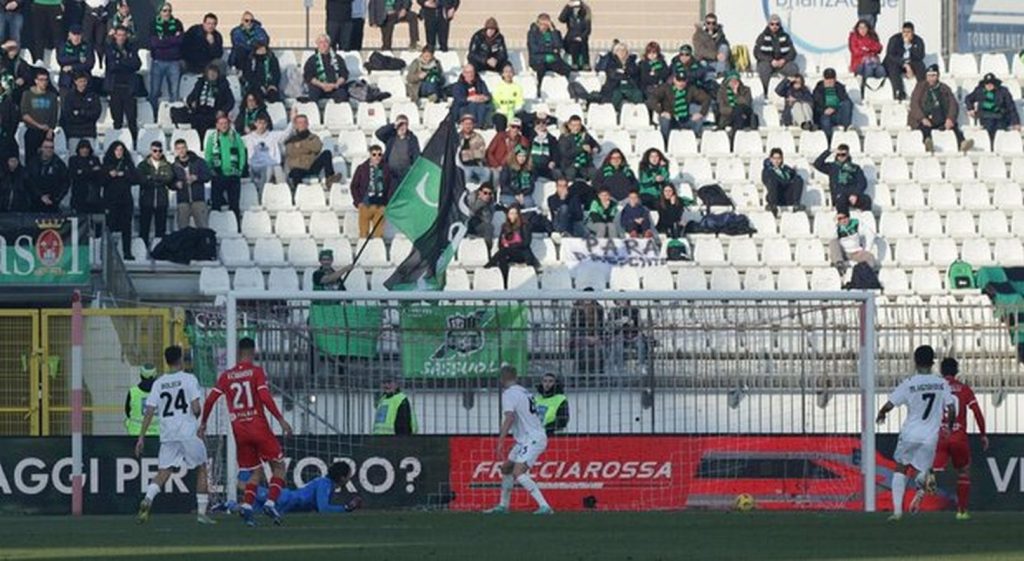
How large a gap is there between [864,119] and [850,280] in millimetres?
4886

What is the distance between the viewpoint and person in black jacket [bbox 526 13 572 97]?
3691 centimetres

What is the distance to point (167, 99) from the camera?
35594mm

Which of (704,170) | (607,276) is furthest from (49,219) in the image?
(704,170)

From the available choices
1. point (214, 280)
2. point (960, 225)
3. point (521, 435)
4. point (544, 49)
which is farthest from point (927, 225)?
point (521, 435)

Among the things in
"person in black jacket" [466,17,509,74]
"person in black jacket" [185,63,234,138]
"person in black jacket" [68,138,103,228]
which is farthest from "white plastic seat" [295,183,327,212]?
"person in black jacket" [466,17,509,74]

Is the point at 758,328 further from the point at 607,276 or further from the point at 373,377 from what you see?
the point at 607,276

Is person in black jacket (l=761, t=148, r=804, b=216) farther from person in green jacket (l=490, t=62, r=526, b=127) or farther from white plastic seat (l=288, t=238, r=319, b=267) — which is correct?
white plastic seat (l=288, t=238, r=319, b=267)

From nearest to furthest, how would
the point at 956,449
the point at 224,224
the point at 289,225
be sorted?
the point at 956,449
the point at 224,224
the point at 289,225

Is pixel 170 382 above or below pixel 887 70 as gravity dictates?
below

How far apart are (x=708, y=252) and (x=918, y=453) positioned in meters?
10.6

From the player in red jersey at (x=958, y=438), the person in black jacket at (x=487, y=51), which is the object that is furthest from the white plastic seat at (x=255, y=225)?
the player in red jersey at (x=958, y=438)

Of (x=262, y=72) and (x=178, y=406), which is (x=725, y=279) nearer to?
(x=262, y=72)

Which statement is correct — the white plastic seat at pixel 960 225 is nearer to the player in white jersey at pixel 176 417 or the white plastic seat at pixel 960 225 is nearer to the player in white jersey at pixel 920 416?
the player in white jersey at pixel 920 416

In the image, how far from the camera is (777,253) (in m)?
33.8
